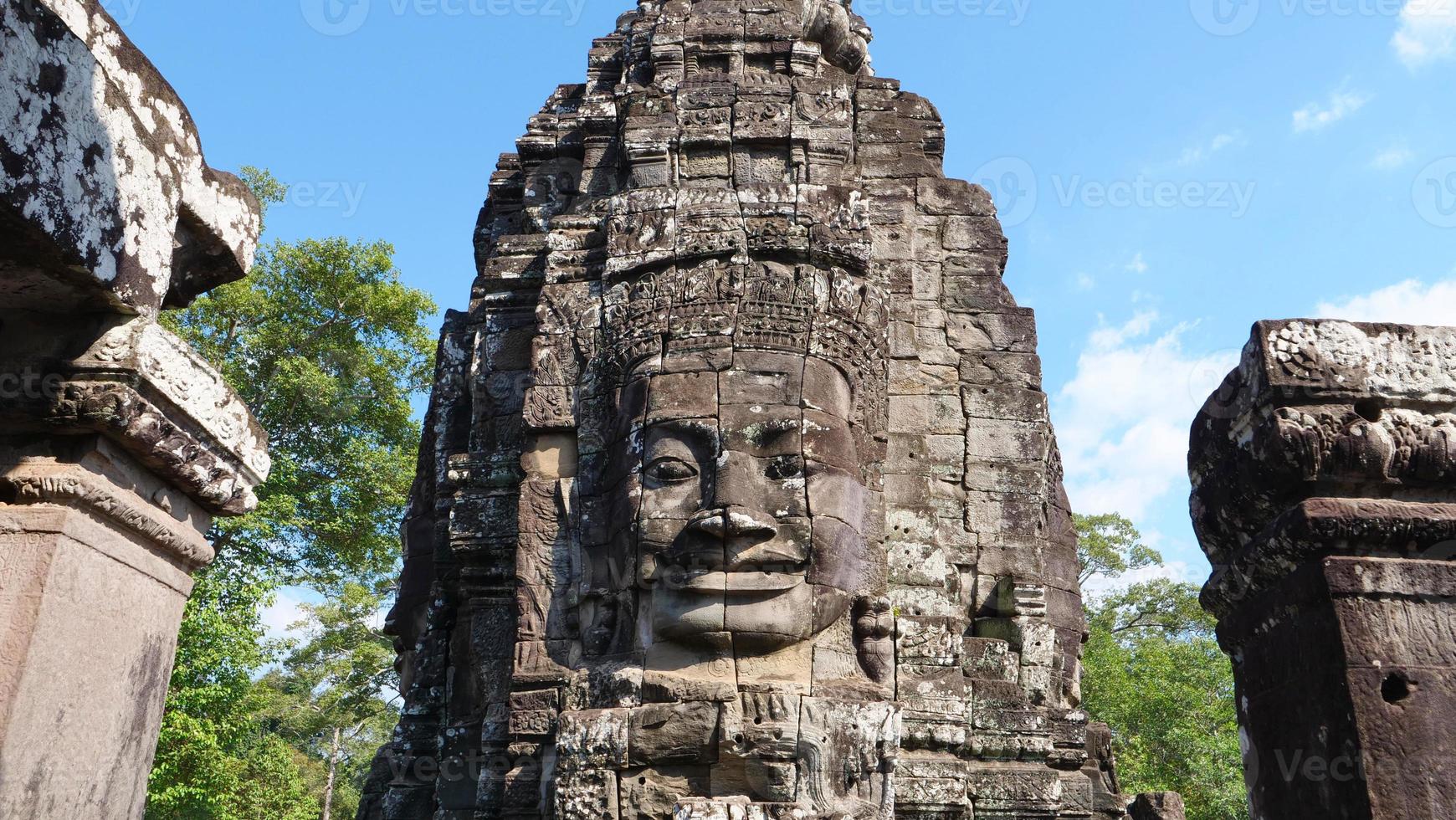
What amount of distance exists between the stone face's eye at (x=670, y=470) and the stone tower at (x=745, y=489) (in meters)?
0.02

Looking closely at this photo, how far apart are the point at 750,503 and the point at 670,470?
520mm

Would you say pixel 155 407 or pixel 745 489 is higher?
pixel 745 489

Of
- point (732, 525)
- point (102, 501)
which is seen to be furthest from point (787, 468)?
point (102, 501)

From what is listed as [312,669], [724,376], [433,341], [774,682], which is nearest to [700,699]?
[774,682]

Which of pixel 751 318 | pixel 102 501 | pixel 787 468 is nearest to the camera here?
pixel 102 501

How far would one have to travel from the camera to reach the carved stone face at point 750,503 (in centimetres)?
615

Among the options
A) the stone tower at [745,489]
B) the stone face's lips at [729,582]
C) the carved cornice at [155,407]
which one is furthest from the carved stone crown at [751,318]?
the carved cornice at [155,407]

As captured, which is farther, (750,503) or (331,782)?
(331,782)

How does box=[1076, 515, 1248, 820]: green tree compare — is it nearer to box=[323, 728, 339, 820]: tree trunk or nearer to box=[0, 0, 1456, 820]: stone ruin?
box=[0, 0, 1456, 820]: stone ruin

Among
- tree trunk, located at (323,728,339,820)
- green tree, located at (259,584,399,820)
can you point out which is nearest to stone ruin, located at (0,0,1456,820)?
Result: green tree, located at (259,584,399,820)

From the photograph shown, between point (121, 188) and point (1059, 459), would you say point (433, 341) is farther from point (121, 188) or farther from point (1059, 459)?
point (121, 188)

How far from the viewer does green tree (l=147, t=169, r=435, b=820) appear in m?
15.4

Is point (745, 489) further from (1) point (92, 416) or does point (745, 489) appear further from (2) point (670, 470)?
(1) point (92, 416)

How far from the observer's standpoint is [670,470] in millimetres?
6469
